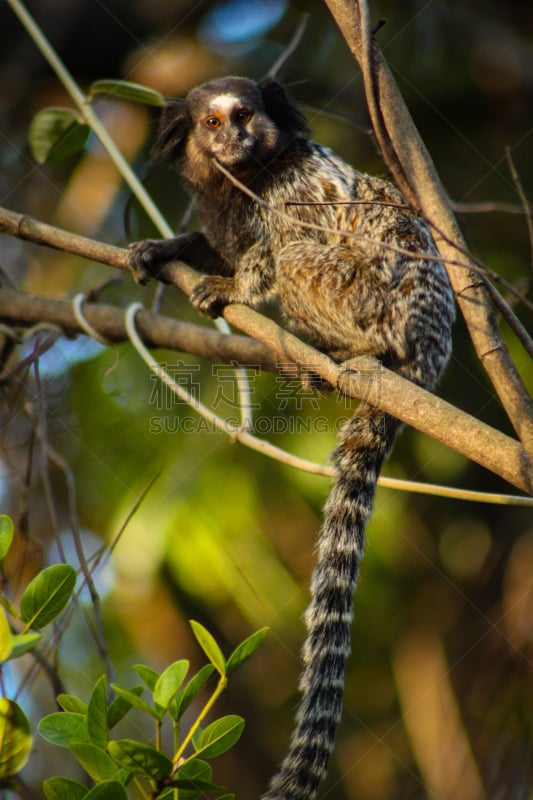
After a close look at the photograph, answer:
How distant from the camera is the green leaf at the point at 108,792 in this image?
1.25 metres

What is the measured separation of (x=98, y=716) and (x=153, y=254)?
86.4 inches

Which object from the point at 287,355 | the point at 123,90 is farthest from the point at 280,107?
the point at 287,355

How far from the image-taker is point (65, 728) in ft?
4.57

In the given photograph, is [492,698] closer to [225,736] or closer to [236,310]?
[236,310]

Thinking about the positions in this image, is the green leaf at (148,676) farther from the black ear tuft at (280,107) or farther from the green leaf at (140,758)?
the black ear tuft at (280,107)

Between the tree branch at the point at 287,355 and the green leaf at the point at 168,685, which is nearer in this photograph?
the green leaf at the point at 168,685

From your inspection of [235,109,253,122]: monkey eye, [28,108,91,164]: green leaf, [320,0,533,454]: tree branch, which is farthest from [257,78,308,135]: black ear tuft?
[320,0,533,454]: tree branch

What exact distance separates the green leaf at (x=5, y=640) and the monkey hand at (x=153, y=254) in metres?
1.92

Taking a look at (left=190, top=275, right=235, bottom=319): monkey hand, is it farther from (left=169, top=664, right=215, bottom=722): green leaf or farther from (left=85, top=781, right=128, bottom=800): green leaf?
(left=85, top=781, right=128, bottom=800): green leaf

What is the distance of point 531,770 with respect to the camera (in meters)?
3.40

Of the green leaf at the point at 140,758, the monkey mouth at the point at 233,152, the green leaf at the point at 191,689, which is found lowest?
the green leaf at the point at 140,758

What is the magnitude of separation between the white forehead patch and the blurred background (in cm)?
104

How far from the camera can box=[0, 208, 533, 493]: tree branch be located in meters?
1.94

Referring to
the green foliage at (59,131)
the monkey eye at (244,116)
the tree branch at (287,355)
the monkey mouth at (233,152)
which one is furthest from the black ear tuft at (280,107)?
the tree branch at (287,355)
